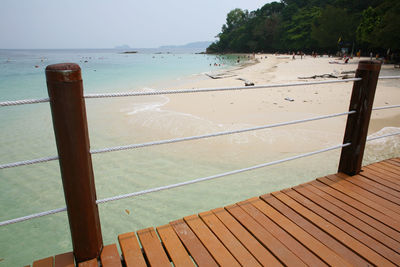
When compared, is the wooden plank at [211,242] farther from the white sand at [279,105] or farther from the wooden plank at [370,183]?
the white sand at [279,105]

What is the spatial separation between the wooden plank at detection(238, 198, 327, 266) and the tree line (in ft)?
86.4

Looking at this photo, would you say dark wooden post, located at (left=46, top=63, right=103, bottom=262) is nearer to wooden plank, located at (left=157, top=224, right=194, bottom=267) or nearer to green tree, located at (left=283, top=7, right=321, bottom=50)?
wooden plank, located at (left=157, top=224, right=194, bottom=267)

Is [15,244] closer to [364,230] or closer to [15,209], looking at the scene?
[15,209]

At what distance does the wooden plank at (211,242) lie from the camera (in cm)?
151

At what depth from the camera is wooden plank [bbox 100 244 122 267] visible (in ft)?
4.93

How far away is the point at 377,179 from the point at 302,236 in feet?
4.60

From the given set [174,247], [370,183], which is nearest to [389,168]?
[370,183]

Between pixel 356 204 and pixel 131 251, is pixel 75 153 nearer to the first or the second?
pixel 131 251

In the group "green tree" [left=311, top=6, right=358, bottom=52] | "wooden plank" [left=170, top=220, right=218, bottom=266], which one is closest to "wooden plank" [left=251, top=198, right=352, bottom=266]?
"wooden plank" [left=170, top=220, right=218, bottom=266]

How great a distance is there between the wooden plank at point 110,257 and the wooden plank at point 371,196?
2118mm

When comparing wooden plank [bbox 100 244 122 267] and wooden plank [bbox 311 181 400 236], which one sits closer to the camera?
wooden plank [bbox 100 244 122 267]

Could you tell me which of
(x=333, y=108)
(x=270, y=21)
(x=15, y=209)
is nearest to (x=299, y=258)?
(x=15, y=209)

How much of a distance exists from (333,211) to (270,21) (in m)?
79.2

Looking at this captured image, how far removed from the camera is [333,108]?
27.5 ft
